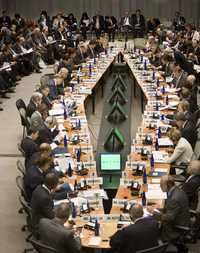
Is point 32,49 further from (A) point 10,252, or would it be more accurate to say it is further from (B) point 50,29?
(A) point 10,252

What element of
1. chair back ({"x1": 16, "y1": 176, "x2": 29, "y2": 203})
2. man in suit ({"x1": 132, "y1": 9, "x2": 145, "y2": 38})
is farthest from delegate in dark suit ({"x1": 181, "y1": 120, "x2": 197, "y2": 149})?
man in suit ({"x1": 132, "y1": 9, "x2": 145, "y2": 38})

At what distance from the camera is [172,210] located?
721cm

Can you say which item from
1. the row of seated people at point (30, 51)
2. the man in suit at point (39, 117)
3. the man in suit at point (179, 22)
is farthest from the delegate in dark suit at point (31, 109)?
the man in suit at point (179, 22)

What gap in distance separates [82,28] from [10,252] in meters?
19.2

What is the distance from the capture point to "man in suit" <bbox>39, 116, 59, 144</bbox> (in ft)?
32.5

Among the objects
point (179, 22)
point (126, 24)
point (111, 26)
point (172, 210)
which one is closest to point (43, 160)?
point (172, 210)

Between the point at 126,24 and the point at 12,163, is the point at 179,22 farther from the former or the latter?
the point at 12,163

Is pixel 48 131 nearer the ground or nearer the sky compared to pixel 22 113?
nearer the sky

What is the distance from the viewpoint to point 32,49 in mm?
20391

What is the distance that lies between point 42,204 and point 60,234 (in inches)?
37.1

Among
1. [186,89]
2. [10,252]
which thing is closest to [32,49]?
[186,89]

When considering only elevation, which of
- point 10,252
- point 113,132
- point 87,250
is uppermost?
point 113,132

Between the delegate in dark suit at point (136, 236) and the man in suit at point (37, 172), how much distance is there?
205cm

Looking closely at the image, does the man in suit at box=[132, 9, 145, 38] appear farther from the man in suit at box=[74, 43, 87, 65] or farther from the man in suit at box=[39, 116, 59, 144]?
the man in suit at box=[39, 116, 59, 144]
